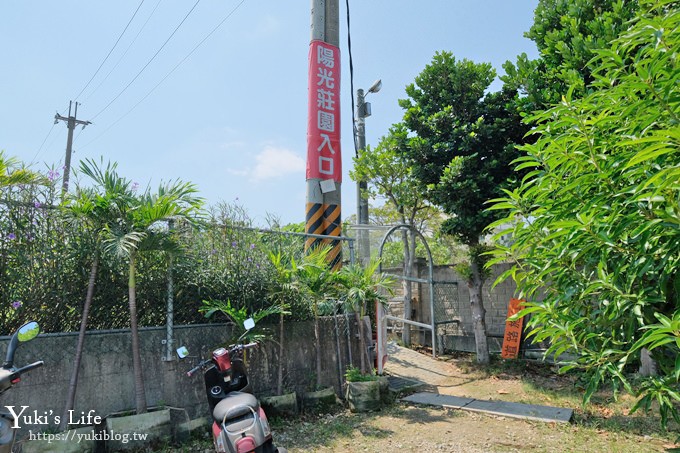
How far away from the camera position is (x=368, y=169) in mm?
10688

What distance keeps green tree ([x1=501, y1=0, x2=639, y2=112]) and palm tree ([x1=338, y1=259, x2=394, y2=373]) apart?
3126mm

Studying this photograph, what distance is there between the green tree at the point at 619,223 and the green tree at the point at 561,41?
384 cm

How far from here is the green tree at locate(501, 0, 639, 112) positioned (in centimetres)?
600

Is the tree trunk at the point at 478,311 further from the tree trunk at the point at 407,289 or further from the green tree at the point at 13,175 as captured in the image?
the green tree at the point at 13,175

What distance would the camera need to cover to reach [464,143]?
7.93 metres

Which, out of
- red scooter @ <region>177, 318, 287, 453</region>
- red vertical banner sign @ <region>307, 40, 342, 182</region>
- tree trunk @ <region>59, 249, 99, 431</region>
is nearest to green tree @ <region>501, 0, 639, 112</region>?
red vertical banner sign @ <region>307, 40, 342, 182</region>

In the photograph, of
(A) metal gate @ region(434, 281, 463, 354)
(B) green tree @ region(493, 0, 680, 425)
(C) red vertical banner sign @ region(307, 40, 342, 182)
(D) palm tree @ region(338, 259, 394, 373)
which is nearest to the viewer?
(B) green tree @ region(493, 0, 680, 425)

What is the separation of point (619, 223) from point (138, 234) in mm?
3681

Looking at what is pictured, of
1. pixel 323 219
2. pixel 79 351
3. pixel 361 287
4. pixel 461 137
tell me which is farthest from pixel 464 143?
pixel 79 351

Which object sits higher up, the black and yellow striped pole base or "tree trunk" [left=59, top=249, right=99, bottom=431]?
the black and yellow striped pole base

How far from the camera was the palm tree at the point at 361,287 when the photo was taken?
5.72 m

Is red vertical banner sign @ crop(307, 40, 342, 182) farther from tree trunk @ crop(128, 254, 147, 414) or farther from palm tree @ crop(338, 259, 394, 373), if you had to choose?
tree trunk @ crop(128, 254, 147, 414)

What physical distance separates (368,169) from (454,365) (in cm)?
475

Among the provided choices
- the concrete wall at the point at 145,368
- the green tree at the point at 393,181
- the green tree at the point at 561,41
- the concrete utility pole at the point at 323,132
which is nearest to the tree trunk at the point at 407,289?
the green tree at the point at 393,181
